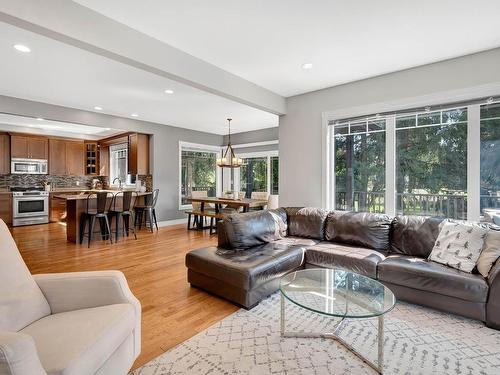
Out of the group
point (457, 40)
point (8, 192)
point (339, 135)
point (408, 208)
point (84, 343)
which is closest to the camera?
point (84, 343)

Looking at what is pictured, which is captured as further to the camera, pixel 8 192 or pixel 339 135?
pixel 8 192

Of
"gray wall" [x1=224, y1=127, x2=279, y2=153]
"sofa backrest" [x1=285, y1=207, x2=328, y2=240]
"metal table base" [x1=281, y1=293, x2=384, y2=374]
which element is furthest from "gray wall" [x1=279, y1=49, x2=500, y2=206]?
"gray wall" [x1=224, y1=127, x2=279, y2=153]

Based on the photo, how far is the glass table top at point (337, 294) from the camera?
1.80m

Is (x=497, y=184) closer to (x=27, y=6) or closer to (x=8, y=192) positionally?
(x=27, y=6)

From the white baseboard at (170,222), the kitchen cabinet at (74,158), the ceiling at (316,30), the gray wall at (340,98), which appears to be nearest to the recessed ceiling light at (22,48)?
the ceiling at (316,30)

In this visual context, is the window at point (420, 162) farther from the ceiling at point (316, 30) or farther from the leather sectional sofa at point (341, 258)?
the ceiling at point (316, 30)

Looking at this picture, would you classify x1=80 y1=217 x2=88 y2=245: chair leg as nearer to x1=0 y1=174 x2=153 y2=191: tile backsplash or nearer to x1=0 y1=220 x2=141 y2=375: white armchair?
x1=0 y1=174 x2=153 y2=191: tile backsplash

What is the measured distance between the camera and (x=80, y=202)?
5.13 m

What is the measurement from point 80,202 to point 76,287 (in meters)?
4.11

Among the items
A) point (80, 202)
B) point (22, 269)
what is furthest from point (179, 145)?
point (22, 269)

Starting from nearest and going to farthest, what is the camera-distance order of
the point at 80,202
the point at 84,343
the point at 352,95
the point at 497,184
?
the point at 84,343 → the point at 497,184 → the point at 352,95 → the point at 80,202

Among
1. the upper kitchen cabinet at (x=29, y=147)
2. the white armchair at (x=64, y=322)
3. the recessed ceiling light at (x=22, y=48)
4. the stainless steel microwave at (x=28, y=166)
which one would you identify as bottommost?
the white armchair at (x=64, y=322)

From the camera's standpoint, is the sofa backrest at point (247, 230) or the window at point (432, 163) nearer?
the sofa backrest at point (247, 230)

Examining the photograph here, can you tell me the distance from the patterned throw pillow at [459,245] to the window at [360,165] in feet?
3.61
